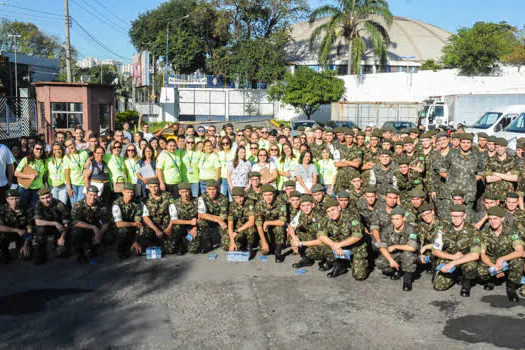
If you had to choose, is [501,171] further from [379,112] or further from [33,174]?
[379,112]

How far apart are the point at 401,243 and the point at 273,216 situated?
2.20m

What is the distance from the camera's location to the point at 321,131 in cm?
1020

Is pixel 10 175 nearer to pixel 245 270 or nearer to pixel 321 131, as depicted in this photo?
pixel 245 270

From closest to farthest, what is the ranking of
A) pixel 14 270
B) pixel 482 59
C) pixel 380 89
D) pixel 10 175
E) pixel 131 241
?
pixel 14 270
pixel 131 241
pixel 10 175
pixel 482 59
pixel 380 89

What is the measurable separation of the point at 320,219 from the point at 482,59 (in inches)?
1360

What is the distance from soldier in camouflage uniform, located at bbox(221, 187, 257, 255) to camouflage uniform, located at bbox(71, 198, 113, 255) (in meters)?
2.04

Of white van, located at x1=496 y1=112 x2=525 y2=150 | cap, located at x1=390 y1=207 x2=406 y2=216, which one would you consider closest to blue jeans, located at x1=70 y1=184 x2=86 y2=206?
cap, located at x1=390 y1=207 x2=406 y2=216

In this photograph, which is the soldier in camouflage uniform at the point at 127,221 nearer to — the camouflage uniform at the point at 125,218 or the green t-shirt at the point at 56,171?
the camouflage uniform at the point at 125,218

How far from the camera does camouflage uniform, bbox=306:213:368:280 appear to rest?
23.6 feet

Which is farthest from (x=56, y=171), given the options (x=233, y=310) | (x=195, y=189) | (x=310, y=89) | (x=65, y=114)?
(x=310, y=89)

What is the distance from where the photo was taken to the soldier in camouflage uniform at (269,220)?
27.0ft

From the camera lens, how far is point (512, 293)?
6406mm

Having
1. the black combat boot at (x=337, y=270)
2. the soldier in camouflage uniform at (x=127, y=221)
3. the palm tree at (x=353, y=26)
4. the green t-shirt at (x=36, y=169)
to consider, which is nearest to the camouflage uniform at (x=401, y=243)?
the black combat boot at (x=337, y=270)

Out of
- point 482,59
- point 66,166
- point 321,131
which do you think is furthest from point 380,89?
point 66,166
